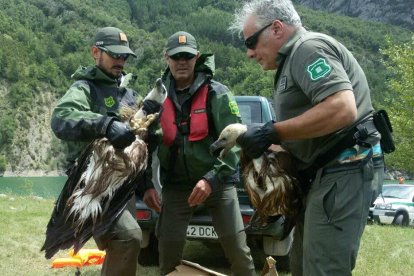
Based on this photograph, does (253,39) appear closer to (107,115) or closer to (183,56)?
(107,115)

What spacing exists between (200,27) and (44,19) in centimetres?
3861

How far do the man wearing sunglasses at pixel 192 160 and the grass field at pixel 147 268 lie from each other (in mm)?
1751

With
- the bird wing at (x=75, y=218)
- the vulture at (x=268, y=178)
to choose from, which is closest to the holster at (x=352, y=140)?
the vulture at (x=268, y=178)

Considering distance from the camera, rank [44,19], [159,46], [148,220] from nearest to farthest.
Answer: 1. [148,220]
2. [159,46]
3. [44,19]

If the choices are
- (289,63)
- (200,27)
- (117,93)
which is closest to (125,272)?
(117,93)

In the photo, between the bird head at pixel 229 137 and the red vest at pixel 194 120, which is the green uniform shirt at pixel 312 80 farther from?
the red vest at pixel 194 120

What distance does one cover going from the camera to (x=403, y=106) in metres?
Result: 29.1

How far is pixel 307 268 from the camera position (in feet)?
8.98

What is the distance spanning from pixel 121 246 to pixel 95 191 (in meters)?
0.46

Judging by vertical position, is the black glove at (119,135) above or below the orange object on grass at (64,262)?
above

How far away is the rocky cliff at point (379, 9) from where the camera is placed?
176 meters

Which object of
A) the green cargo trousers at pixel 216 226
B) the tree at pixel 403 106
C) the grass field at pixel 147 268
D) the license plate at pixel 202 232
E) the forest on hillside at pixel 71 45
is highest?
the green cargo trousers at pixel 216 226

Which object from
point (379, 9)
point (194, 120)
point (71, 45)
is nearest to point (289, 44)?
point (194, 120)

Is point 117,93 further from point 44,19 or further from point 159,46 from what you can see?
point 44,19
